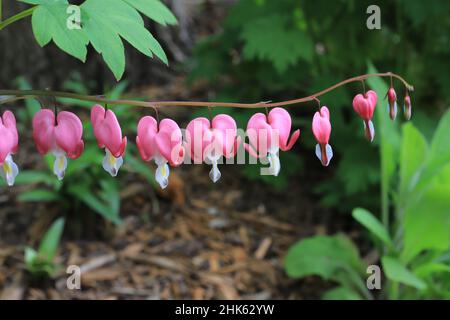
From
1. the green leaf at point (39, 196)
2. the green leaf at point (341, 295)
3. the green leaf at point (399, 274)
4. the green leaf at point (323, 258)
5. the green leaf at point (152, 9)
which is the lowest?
the green leaf at point (341, 295)

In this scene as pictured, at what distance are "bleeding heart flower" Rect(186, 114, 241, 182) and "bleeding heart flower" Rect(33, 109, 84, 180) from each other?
9.1 inches

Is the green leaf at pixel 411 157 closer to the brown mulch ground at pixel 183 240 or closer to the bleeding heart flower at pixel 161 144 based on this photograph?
the brown mulch ground at pixel 183 240

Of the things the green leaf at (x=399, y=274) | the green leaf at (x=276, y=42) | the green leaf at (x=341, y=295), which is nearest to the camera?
the green leaf at (x=399, y=274)

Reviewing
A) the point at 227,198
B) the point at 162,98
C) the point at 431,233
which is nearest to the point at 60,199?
the point at 227,198

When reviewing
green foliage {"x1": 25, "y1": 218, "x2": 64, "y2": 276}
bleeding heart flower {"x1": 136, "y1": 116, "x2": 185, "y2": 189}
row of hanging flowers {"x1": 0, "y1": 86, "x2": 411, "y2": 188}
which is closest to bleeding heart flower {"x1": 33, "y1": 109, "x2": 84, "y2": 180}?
row of hanging flowers {"x1": 0, "y1": 86, "x2": 411, "y2": 188}

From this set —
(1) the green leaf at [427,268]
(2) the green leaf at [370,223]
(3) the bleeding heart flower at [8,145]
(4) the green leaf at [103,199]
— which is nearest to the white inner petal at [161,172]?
(3) the bleeding heart flower at [8,145]

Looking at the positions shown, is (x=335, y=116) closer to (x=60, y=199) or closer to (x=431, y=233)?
(x=431, y=233)

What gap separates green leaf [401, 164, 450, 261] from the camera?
2.23 meters

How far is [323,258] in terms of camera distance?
250 centimetres

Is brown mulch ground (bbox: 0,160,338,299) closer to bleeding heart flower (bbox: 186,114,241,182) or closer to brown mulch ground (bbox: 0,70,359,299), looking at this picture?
brown mulch ground (bbox: 0,70,359,299)

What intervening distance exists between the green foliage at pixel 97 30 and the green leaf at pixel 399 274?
124 cm

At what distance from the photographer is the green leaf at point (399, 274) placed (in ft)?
6.86

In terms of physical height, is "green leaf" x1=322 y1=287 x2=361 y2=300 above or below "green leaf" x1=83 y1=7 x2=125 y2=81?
below
